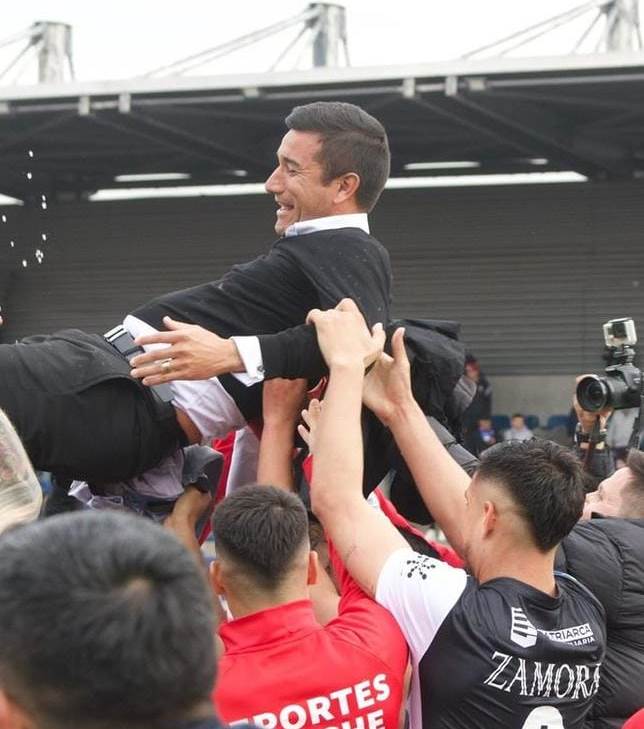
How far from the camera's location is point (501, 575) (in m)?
2.89

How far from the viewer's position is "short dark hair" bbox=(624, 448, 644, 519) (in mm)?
3799

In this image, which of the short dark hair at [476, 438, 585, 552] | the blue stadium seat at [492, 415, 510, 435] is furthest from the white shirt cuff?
the blue stadium seat at [492, 415, 510, 435]

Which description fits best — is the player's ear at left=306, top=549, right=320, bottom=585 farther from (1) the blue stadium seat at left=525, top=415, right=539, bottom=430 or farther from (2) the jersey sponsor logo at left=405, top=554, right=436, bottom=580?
(1) the blue stadium seat at left=525, top=415, right=539, bottom=430

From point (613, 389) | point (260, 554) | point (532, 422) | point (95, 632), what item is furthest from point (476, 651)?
point (532, 422)

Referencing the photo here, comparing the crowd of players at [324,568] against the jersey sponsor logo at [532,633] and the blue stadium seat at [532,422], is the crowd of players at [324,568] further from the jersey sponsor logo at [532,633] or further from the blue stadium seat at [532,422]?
the blue stadium seat at [532,422]

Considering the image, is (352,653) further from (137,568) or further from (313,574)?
(137,568)

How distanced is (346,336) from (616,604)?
35.3 inches

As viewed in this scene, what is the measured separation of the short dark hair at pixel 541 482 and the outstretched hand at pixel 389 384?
0.96ft

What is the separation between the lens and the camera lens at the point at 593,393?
4.28m

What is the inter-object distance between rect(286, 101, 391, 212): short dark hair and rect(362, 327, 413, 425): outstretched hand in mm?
480

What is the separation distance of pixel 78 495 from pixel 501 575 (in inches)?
54.7

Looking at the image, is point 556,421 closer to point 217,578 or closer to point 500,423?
point 500,423

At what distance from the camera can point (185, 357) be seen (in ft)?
10.3

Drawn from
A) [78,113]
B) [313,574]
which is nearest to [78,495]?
[313,574]
